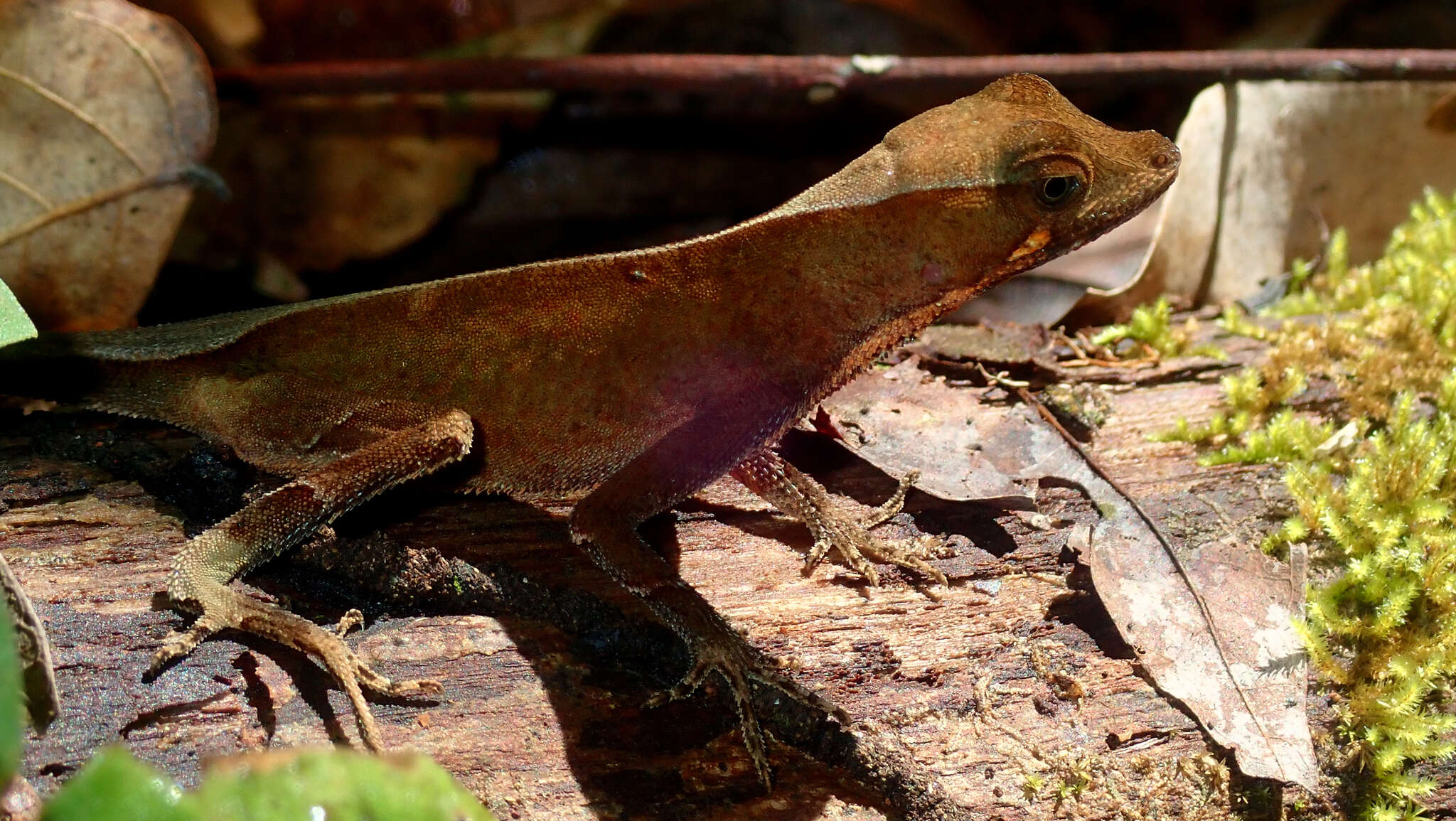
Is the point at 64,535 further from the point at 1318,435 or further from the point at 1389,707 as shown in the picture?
the point at 1318,435

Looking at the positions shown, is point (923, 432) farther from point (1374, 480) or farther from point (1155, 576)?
point (1374, 480)

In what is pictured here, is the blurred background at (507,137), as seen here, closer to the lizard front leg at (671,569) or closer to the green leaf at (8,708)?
the lizard front leg at (671,569)

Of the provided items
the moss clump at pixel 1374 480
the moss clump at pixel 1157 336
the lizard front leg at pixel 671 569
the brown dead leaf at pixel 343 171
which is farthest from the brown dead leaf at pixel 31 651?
the moss clump at pixel 1157 336

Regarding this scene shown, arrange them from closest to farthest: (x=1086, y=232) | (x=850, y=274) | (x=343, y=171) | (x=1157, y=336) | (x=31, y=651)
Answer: (x=31, y=651) < (x=1086, y=232) < (x=850, y=274) < (x=1157, y=336) < (x=343, y=171)

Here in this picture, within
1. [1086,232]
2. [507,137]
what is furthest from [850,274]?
[507,137]

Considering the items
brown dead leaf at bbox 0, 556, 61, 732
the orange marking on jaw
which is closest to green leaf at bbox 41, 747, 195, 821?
brown dead leaf at bbox 0, 556, 61, 732
